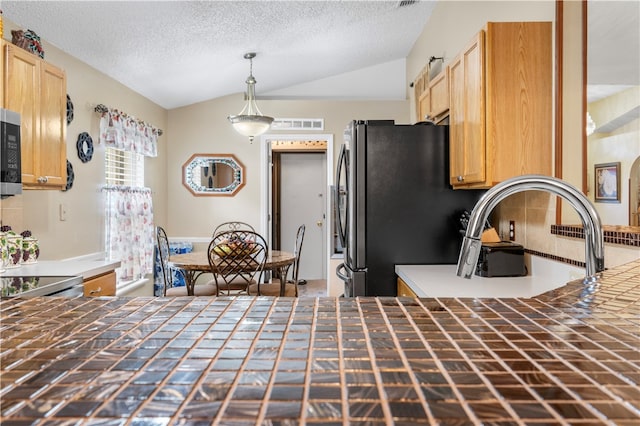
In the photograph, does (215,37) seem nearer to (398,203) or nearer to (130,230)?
(130,230)

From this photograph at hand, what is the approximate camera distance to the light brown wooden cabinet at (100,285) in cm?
263

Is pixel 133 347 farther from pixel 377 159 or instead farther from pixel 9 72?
pixel 9 72

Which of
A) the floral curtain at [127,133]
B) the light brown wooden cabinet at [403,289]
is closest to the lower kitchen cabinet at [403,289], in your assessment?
the light brown wooden cabinet at [403,289]

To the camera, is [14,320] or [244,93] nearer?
[14,320]

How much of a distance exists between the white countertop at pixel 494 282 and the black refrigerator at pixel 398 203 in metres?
0.27

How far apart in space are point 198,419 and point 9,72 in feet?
8.91

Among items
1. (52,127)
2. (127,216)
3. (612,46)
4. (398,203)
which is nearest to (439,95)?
(398,203)

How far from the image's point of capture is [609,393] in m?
0.40

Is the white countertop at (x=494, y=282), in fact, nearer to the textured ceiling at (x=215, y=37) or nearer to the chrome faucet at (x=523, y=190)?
the chrome faucet at (x=523, y=190)

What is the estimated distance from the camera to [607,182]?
5.91ft

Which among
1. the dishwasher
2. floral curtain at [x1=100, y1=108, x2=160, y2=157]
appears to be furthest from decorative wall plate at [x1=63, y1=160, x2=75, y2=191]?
the dishwasher

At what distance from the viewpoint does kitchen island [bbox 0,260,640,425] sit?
0.37 metres

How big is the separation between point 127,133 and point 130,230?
0.93 metres

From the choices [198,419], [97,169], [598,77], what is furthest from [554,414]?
[97,169]
